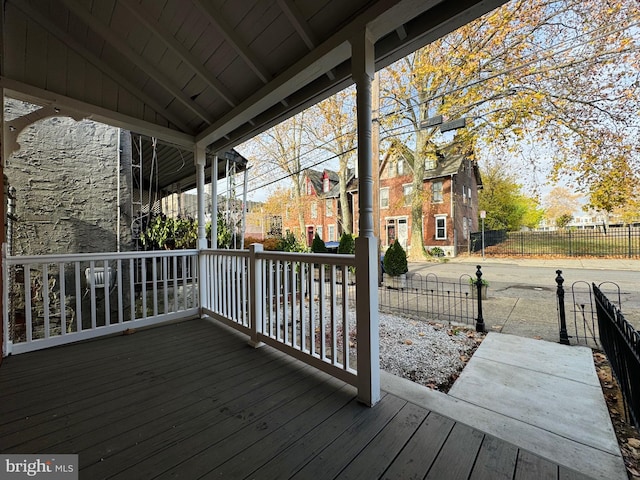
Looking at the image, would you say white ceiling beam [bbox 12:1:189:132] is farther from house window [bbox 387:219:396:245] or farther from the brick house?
house window [bbox 387:219:396:245]

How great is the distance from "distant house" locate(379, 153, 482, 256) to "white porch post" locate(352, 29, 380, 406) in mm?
11060

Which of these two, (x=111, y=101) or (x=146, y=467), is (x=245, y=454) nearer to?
(x=146, y=467)

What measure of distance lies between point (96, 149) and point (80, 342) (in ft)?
9.56

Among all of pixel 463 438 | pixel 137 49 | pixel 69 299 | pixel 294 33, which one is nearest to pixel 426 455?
pixel 463 438

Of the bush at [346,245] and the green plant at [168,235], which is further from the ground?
the green plant at [168,235]

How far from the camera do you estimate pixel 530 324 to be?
3.81 m

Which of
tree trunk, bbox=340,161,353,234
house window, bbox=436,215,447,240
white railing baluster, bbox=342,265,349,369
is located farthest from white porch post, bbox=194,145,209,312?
house window, bbox=436,215,447,240

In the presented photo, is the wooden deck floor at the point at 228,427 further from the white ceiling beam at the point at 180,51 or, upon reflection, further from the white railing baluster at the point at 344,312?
the white ceiling beam at the point at 180,51

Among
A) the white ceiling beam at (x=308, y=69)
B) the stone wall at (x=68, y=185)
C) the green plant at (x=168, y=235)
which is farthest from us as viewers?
the green plant at (x=168, y=235)

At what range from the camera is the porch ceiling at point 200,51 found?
5.63 feet

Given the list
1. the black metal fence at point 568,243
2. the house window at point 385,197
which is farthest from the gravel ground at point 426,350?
the house window at point 385,197

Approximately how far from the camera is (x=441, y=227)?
13.8 m

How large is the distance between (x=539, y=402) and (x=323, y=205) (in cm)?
1655

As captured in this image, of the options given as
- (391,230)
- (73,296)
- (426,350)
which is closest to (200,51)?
(73,296)
